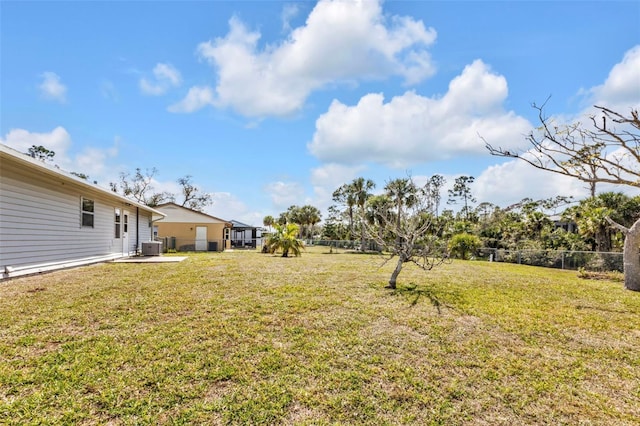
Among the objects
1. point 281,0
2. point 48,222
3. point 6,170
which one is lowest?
point 48,222

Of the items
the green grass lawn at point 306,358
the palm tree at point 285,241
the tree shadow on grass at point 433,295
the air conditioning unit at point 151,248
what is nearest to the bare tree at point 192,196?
the palm tree at point 285,241

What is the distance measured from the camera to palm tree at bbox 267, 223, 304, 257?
58.2ft

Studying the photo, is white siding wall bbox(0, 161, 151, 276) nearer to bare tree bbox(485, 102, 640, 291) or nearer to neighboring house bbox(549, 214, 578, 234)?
bare tree bbox(485, 102, 640, 291)

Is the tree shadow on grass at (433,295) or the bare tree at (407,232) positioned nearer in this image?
the tree shadow on grass at (433,295)

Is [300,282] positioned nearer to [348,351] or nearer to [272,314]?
[272,314]

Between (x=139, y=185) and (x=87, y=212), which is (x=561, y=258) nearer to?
(x=87, y=212)

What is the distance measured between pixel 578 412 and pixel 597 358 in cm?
158

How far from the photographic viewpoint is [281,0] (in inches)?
382

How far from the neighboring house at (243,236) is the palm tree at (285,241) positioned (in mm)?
12350

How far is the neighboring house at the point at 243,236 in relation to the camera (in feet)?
104

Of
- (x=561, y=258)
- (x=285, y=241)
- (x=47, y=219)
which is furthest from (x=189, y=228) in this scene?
(x=561, y=258)

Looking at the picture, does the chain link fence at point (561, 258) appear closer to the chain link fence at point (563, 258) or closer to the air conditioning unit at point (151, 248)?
the chain link fence at point (563, 258)

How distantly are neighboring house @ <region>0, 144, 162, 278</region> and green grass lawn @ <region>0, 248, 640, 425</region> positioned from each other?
122cm

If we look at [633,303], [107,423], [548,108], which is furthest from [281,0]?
[633,303]
